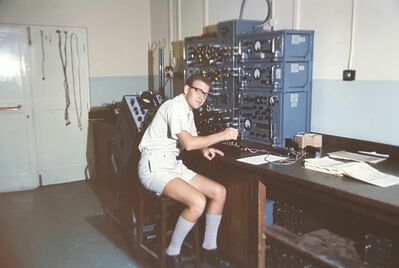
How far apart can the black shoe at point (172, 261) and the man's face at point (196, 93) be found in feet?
3.39

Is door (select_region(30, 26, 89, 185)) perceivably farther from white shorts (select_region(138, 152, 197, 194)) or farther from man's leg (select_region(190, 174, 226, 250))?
man's leg (select_region(190, 174, 226, 250))

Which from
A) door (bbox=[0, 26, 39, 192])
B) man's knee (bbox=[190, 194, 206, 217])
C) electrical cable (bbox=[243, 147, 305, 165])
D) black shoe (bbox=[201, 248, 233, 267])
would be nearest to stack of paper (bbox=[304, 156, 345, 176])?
electrical cable (bbox=[243, 147, 305, 165])

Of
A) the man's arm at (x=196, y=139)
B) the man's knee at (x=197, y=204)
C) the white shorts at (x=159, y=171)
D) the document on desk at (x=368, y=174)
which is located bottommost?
the man's knee at (x=197, y=204)

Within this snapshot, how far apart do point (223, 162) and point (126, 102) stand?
1.33 m

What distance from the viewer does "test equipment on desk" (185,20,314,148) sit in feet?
9.28

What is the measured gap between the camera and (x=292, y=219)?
2.55m

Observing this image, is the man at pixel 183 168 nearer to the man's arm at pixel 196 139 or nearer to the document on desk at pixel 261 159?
the man's arm at pixel 196 139

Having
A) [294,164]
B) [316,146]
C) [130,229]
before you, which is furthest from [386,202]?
[130,229]

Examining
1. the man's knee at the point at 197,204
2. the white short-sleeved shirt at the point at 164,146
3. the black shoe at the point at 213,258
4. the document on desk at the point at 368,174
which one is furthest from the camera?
the black shoe at the point at 213,258

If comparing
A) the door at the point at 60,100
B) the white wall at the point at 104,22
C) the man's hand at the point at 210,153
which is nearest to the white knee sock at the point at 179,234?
the man's hand at the point at 210,153

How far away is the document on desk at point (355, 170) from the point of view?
6.59 feet

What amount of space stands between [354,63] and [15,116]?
373cm

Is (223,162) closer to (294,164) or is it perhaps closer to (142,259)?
(294,164)

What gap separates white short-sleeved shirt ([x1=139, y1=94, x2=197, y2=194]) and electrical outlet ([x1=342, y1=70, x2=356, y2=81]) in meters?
1.11
